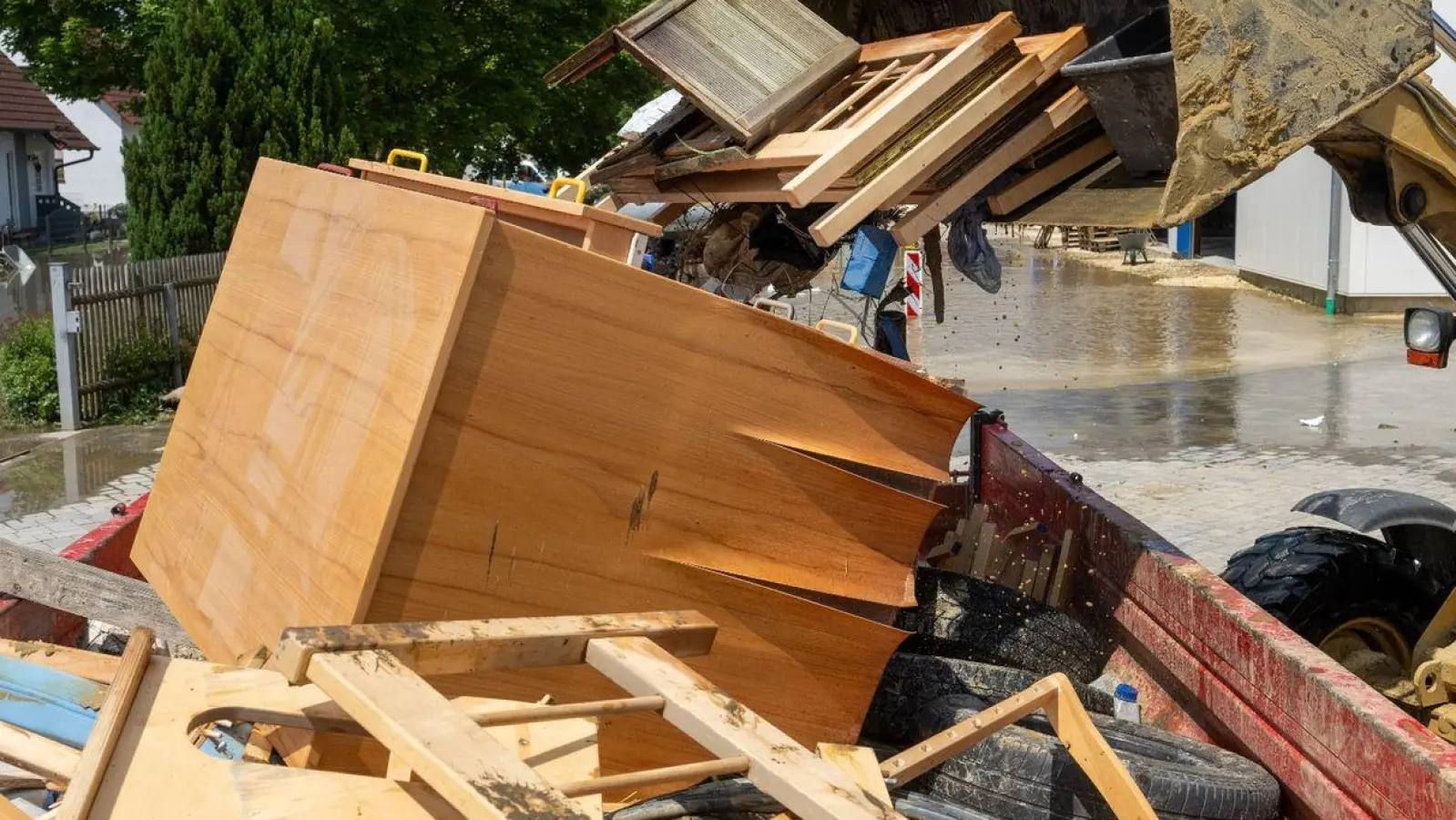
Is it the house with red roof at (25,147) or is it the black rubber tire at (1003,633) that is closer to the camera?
the black rubber tire at (1003,633)

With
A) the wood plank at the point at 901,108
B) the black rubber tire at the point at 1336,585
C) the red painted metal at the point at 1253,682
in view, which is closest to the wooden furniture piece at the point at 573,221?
the wood plank at the point at 901,108

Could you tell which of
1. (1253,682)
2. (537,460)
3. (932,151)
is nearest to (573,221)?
(537,460)

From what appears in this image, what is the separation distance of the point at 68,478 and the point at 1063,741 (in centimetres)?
966

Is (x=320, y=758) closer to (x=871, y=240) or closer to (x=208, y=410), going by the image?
(x=208, y=410)

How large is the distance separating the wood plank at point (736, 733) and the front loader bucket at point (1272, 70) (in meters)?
1.63

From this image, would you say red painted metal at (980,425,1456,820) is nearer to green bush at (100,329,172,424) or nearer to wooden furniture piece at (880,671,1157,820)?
wooden furniture piece at (880,671,1157,820)

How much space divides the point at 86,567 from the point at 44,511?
22.1 feet

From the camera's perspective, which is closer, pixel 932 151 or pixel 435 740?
pixel 435 740

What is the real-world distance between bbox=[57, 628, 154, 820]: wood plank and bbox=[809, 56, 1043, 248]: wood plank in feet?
5.81

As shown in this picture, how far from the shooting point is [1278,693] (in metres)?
3.25

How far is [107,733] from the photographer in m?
2.29

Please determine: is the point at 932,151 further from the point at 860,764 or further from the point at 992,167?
the point at 860,764

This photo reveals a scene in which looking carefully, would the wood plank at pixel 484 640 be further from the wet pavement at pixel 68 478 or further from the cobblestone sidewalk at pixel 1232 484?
the wet pavement at pixel 68 478

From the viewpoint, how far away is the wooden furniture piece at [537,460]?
255cm
